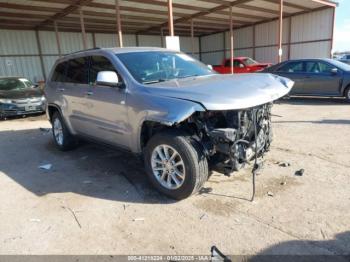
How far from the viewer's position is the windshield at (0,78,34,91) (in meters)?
11.0

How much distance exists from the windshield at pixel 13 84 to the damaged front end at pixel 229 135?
33.1 ft

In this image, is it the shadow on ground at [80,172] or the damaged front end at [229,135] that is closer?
the damaged front end at [229,135]

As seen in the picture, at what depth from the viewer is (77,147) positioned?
6133 mm

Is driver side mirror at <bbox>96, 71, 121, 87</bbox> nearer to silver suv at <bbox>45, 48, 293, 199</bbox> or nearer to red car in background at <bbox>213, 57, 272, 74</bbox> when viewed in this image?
silver suv at <bbox>45, 48, 293, 199</bbox>

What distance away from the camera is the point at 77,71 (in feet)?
17.0

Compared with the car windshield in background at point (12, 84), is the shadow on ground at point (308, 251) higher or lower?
lower

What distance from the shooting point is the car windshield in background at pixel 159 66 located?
4.02 metres

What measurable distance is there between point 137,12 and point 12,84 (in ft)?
28.5

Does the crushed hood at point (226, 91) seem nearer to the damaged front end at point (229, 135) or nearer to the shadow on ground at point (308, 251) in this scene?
the damaged front end at point (229, 135)

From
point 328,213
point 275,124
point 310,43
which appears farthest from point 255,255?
point 310,43

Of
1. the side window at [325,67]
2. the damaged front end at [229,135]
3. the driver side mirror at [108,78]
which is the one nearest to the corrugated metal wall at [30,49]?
the side window at [325,67]

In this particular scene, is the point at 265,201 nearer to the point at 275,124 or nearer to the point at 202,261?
the point at 202,261

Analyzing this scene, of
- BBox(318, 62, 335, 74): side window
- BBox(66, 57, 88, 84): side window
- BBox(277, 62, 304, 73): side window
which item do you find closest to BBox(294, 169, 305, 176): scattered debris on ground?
BBox(66, 57, 88, 84): side window

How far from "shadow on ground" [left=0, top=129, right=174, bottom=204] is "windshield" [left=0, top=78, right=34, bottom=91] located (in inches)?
208
